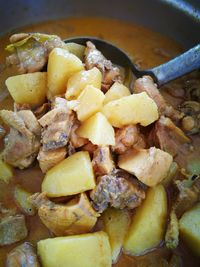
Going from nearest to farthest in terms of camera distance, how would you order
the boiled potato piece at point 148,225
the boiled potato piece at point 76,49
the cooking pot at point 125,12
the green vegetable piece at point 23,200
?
1. the boiled potato piece at point 148,225
2. the green vegetable piece at point 23,200
3. the boiled potato piece at point 76,49
4. the cooking pot at point 125,12

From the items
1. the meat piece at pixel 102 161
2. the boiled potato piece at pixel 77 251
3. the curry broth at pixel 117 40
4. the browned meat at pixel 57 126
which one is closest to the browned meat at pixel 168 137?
the curry broth at pixel 117 40

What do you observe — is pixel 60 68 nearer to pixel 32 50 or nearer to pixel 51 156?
pixel 32 50

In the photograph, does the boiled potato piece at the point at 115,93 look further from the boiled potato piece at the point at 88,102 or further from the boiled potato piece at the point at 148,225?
the boiled potato piece at the point at 148,225

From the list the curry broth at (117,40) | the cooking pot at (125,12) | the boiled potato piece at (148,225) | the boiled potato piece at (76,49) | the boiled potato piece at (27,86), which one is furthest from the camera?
the cooking pot at (125,12)

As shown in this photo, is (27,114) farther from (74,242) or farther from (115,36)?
(115,36)

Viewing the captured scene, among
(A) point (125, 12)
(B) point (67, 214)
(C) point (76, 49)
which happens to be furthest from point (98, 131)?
(A) point (125, 12)

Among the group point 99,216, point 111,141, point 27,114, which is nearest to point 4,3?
point 27,114
